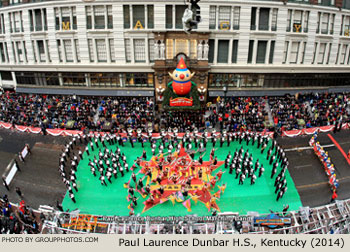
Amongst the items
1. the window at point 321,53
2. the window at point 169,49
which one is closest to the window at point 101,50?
the window at point 169,49

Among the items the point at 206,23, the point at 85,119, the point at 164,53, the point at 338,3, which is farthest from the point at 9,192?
the point at 338,3

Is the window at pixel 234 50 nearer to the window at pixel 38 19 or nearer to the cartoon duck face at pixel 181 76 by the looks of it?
the cartoon duck face at pixel 181 76

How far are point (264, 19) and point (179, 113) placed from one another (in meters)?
15.2

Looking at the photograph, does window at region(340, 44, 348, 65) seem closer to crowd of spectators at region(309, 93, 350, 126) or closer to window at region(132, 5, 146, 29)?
crowd of spectators at region(309, 93, 350, 126)

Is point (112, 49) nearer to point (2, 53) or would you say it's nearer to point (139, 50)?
point (139, 50)

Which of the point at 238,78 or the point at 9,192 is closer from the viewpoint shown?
the point at 9,192

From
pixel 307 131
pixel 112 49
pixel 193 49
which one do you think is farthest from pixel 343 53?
pixel 112 49

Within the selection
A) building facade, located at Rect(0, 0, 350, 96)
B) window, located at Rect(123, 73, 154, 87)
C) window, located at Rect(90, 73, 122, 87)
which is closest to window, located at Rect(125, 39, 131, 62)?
building facade, located at Rect(0, 0, 350, 96)

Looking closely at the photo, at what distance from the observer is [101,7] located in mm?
27891

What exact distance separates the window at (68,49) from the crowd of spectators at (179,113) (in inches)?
197

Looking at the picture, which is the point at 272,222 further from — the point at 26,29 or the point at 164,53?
the point at 26,29

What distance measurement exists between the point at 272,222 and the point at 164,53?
20.8m

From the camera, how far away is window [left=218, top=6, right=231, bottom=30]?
27.6 meters

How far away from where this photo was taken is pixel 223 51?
Answer: 29.2 metres
